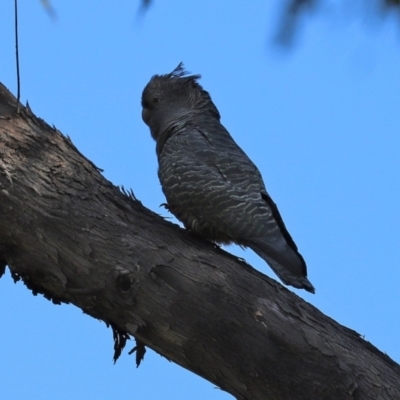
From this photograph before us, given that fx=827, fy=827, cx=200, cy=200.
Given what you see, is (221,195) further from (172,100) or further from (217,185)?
(172,100)

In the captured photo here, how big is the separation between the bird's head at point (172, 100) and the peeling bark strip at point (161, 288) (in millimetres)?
2255

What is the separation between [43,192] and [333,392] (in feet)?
5.63

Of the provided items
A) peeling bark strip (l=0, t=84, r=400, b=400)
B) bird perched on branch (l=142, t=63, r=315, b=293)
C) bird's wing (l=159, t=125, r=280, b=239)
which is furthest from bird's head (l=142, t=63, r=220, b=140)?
peeling bark strip (l=0, t=84, r=400, b=400)

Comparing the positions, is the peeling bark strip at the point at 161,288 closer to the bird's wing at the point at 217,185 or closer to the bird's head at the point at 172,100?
the bird's wing at the point at 217,185

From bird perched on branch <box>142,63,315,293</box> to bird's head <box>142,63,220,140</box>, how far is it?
0.35 metres

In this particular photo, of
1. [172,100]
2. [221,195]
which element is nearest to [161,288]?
[221,195]

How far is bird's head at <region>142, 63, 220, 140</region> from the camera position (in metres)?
6.57

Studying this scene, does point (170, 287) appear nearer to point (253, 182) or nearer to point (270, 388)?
point (270, 388)

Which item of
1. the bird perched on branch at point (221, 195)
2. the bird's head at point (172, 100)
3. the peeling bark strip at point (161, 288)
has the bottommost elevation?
the peeling bark strip at point (161, 288)

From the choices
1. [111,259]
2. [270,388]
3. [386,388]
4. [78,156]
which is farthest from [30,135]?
[386,388]

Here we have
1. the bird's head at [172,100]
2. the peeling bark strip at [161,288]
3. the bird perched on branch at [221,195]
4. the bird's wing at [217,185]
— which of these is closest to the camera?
the peeling bark strip at [161,288]

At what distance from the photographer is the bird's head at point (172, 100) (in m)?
6.57

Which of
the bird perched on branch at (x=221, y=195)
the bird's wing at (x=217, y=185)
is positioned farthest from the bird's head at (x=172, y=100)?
the bird's wing at (x=217, y=185)

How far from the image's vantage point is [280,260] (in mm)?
4781
